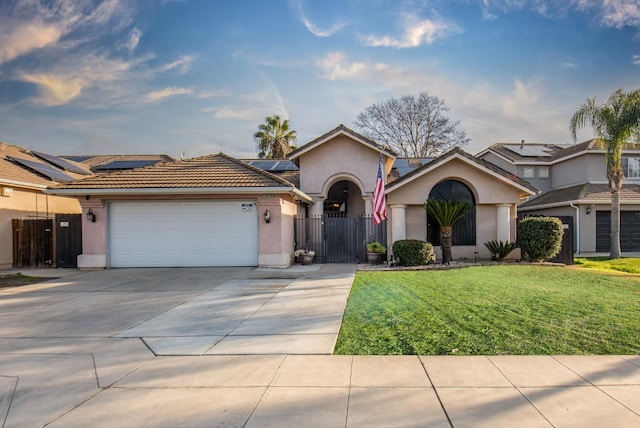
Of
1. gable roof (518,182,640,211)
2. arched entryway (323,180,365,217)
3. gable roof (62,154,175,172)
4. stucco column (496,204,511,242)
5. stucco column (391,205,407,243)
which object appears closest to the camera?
stucco column (496,204,511,242)

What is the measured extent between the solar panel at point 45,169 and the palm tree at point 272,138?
1809cm

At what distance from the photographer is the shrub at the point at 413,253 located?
13492mm

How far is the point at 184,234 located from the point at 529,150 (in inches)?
988

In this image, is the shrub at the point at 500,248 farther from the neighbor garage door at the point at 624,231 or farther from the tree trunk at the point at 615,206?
the neighbor garage door at the point at 624,231

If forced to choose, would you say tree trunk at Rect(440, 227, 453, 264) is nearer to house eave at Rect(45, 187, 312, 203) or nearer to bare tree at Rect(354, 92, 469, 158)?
house eave at Rect(45, 187, 312, 203)

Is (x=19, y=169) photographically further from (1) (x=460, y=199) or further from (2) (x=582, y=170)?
(2) (x=582, y=170)

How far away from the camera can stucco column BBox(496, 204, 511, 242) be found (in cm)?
1516

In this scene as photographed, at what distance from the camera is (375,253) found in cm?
1461

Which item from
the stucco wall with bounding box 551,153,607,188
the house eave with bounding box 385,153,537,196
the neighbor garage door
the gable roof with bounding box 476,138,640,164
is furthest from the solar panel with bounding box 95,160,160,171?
the neighbor garage door

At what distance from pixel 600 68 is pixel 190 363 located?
2082 centimetres

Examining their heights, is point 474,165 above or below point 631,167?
below

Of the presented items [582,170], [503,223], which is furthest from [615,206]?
[503,223]

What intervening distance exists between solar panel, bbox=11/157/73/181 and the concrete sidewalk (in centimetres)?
1261

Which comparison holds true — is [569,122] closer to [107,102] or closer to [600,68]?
[600,68]
